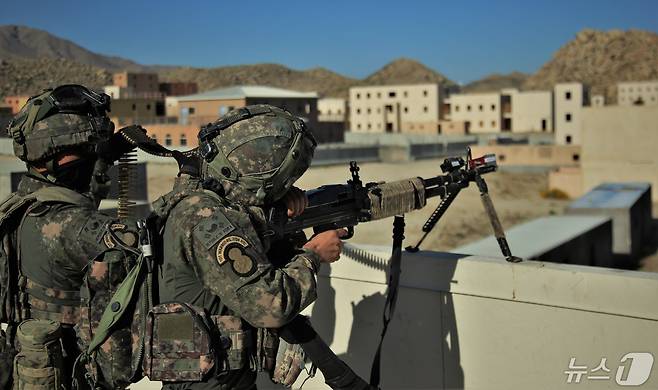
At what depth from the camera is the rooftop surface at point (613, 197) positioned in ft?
40.8

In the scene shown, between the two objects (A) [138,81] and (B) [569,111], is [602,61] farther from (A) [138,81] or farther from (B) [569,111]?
(A) [138,81]

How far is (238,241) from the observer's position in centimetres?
227

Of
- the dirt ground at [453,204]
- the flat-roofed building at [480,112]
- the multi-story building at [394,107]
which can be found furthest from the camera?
the multi-story building at [394,107]

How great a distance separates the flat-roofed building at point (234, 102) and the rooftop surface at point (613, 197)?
24.4 m

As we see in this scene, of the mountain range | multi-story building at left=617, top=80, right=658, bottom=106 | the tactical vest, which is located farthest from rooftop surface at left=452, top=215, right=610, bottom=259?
the mountain range

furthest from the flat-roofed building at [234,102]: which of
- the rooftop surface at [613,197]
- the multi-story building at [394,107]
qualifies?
the rooftop surface at [613,197]

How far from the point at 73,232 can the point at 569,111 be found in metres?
42.5

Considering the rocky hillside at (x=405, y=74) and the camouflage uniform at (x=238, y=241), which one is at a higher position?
the rocky hillside at (x=405, y=74)

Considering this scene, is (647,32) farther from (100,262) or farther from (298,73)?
(100,262)

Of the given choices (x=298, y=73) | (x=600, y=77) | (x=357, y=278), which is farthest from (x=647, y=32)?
(x=357, y=278)

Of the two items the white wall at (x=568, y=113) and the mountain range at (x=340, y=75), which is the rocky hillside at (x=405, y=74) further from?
the white wall at (x=568, y=113)

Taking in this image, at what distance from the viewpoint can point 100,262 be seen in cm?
272

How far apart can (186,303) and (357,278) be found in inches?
62.5

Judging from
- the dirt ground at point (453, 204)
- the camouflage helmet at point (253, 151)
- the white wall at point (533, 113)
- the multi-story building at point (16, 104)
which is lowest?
the dirt ground at point (453, 204)
